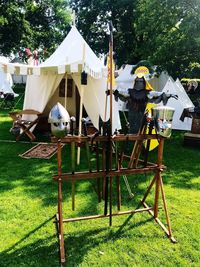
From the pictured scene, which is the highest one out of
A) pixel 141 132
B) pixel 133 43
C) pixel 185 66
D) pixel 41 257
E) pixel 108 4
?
pixel 108 4

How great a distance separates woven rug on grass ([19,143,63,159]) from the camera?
669cm

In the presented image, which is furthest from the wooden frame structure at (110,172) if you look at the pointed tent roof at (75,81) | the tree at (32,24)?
the tree at (32,24)

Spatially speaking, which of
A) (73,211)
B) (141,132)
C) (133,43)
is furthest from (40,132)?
(133,43)

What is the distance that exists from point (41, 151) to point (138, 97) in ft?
9.01

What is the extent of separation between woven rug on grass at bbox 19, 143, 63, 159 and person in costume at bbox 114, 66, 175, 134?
Result: 2.08 metres

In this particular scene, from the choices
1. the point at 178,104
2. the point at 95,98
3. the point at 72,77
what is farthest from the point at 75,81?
the point at 178,104

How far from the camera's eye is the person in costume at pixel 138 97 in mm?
5988

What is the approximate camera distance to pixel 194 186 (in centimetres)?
515

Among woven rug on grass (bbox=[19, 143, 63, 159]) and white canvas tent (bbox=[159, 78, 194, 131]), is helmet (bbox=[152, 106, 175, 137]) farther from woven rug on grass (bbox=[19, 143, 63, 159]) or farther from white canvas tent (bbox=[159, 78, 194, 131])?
white canvas tent (bbox=[159, 78, 194, 131])

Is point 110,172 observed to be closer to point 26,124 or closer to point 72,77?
point 72,77

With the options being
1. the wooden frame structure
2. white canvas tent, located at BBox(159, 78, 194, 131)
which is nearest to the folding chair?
white canvas tent, located at BBox(159, 78, 194, 131)

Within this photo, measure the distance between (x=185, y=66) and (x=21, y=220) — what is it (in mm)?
7426

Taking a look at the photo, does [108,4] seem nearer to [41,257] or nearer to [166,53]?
[166,53]

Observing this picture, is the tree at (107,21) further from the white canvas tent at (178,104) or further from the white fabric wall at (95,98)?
the white fabric wall at (95,98)
